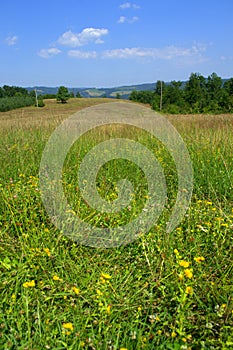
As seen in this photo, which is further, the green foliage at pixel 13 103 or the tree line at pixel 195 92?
the green foliage at pixel 13 103

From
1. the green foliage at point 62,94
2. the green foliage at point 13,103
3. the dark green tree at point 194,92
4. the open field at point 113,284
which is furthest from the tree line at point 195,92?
the open field at point 113,284

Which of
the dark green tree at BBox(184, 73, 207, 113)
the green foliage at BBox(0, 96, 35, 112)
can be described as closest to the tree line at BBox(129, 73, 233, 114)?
the dark green tree at BBox(184, 73, 207, 113)

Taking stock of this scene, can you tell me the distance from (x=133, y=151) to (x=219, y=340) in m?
3.61

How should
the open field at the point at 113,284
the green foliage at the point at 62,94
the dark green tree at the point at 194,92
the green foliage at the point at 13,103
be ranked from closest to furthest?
1. the open field at the point at 113,284
2. the dark green tree at the point at 194,92
3. the green foliage at the point at 13,103
4. the green foliage at the point at 62,94

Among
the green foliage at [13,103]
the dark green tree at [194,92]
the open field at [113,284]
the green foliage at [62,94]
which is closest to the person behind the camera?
the open field at [113,284]

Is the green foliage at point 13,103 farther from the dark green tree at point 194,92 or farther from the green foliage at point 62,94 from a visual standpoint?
the dark green tree at point 194,92

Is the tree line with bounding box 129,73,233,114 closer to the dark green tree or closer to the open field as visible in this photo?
the dark green tree

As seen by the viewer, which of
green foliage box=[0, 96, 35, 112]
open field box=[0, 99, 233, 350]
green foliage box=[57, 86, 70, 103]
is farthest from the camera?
green foliage box=[57, 86, 70, 103]

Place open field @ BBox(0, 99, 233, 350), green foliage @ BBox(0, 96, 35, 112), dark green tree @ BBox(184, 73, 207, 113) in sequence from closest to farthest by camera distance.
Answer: open field @ BBox(0, 99, 233, 350), dark green tree @ BBox(184, 73, 207, 113), green foliage @ BBox(0, 96, 35, 112)

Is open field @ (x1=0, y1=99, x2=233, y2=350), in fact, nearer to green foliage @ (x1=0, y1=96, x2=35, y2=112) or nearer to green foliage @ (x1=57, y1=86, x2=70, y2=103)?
green foliage @ (x1=0, y1=96, x2=35, y2=112)

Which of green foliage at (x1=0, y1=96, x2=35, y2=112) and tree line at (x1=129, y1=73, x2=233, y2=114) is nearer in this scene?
tree line at (x1=129, y1=73, x2=233, y2=114)

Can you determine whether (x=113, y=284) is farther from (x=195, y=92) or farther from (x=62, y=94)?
(x=62, y=94)

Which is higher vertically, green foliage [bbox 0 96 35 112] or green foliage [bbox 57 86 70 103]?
green foliage [bbox 57 86 70 103]

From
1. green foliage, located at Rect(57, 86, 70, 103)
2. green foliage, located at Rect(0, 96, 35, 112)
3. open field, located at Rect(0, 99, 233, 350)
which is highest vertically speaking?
green foliage, located at Rect(57, 86, 70, 103)
